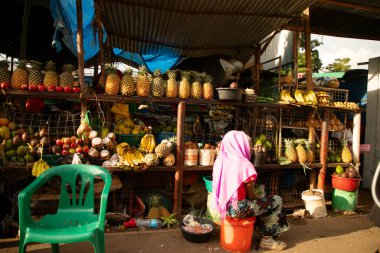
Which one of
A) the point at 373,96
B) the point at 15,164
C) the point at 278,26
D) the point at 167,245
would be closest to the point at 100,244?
the point at 167,245

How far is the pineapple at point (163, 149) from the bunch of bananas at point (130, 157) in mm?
292

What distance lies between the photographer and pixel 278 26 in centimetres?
599

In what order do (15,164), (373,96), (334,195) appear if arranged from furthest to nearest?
(373,96), (334,195), (15,164)

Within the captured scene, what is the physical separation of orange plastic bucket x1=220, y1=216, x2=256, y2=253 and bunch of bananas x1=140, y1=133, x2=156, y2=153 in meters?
1.90

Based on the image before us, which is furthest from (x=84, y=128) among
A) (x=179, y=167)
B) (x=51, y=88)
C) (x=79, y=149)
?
(x=179, y=167)

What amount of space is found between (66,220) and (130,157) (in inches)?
69.3

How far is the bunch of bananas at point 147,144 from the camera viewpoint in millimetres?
5000

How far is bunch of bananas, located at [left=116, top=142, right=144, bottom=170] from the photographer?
460 cm

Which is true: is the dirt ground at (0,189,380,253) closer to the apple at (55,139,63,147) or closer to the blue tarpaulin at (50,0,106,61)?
the apple at (55,139,63,147)

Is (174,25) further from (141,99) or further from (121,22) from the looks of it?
(141,99)

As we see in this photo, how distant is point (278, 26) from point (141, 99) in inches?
137

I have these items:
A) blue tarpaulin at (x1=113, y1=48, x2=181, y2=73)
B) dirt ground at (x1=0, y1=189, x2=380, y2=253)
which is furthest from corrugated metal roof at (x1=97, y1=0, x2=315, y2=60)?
dirt ground at (x1=0, y1=189, x2=380, y2=253)

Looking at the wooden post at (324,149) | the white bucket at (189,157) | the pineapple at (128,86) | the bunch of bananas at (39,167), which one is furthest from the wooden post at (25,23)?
the wooden post at (324,149)

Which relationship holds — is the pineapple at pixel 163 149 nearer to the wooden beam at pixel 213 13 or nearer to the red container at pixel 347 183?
the wooden beam at pixel 213 13
